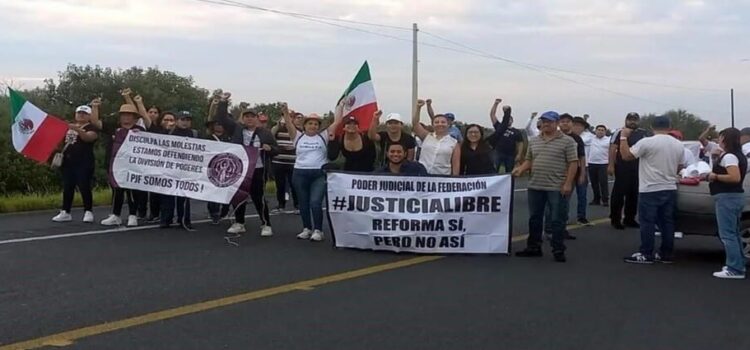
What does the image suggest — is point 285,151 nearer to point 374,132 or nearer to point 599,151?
point 374,132

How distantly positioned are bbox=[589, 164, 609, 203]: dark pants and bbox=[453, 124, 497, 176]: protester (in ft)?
21.9

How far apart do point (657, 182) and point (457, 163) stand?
234cm

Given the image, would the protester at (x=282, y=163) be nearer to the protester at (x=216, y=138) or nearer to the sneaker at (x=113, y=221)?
the protester at (x=216, y=138)

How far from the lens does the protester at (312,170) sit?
11.4 meters

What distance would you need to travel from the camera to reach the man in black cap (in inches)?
535

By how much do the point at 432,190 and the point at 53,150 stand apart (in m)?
6.13

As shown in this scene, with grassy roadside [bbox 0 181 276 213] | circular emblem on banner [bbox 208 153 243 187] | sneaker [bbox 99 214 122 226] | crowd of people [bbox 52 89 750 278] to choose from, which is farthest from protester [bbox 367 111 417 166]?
grassy roadside [bbox 0 181 276 213]

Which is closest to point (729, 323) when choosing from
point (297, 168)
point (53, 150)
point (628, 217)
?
point (297, 168)

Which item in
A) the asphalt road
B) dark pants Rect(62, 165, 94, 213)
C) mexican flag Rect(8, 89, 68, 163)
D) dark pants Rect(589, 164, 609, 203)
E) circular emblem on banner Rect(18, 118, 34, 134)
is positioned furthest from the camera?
dark pants Rect(589, 164, 609, 203)

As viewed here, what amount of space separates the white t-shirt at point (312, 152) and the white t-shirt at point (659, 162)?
145 inches

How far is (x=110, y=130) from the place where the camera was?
43.5 ft

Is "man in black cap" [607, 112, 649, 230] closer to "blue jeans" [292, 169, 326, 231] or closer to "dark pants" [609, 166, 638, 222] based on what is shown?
"dark pants" [609, 166, 638, 222]

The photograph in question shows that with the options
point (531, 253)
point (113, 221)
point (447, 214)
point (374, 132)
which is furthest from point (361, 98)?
point (113, 221)

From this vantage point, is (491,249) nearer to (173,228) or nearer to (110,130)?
(173,228)
